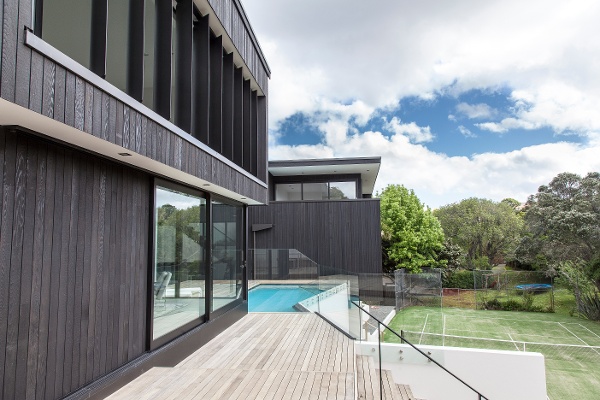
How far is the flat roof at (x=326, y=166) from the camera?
1669 cm

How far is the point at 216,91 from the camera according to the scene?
19.8 ft

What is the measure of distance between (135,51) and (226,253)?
3972mm

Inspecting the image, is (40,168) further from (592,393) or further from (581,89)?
(581,89)

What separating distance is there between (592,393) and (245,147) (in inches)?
416

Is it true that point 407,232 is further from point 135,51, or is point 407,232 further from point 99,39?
point 99,39

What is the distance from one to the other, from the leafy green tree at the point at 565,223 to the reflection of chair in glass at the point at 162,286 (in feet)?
67.4

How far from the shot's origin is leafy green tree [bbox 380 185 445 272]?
74.9 feet

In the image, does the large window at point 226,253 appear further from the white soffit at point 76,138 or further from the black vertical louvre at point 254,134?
the white soffit at point 76,138

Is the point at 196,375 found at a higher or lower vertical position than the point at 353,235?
lower

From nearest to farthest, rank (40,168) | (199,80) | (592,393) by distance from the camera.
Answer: (40,168) → (199,80) → (592,393)

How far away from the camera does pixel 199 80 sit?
546cm

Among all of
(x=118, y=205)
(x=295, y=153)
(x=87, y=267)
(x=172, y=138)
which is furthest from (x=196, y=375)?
(x=295, y=153)

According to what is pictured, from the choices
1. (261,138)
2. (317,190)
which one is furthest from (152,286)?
(317,190)

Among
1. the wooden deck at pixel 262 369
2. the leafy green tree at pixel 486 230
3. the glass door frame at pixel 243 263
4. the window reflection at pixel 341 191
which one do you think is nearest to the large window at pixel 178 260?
the glass door frame at pixel 243 263
